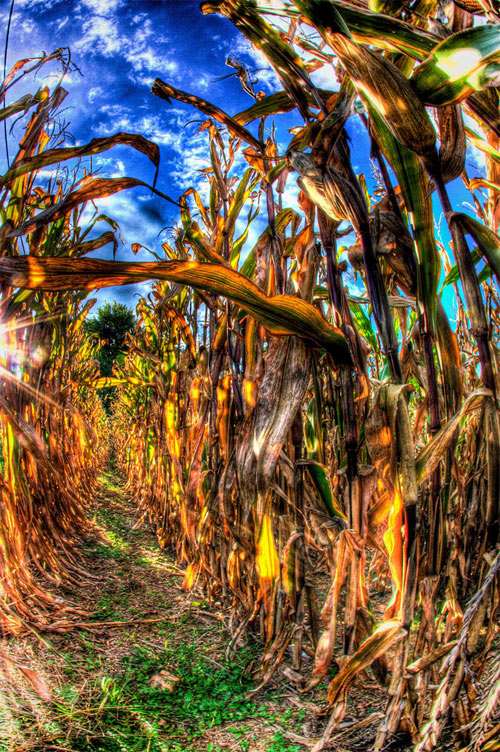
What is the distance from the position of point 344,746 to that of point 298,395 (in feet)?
2.16

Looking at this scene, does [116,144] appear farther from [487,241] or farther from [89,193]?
[487,241]

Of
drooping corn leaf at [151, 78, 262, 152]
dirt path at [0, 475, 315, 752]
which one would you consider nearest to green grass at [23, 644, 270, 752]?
dirt path at [0, 475, 315, 752]

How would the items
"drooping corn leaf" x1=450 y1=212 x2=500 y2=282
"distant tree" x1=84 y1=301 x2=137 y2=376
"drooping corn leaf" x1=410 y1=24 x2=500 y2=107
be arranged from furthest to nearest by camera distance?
"distant tree" x1=84 y1=301 x2=137 y2=376 → "drooping corn leaf" x1=450 y1=212 x2=500 y2=282 → "drooping corn leaf" x1=410 y1=24 x2=500 y2=107

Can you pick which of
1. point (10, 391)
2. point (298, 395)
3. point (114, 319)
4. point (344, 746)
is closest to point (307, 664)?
point (344, 746)

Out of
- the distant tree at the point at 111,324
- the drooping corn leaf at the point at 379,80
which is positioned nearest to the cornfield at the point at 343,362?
the drooping corn leaf at the point at 379,80

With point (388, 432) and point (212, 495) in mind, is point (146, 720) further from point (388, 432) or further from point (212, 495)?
point (388, 432)

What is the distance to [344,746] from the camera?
744mm

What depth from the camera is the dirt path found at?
816 mm

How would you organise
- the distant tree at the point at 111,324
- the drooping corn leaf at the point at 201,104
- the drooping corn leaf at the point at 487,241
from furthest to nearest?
the distant tree at the point at 111,324, the drooping corn leaf at the point at 201,104, the drooping corn leaf at the point at 487,241

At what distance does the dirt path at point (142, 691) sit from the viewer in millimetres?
816

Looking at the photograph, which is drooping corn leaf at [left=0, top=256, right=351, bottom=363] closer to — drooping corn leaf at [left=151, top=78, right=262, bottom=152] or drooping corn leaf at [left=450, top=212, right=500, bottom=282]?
drooping corn leaf at [left=450, top=212, right=500, bottom=282]

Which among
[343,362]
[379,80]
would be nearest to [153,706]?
[343,362]

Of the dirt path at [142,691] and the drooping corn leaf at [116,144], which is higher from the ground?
the drooping corn leaf at [116,144]

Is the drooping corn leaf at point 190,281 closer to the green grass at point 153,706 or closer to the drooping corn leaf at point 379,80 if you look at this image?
the drooping corn leaf at point 379,80
